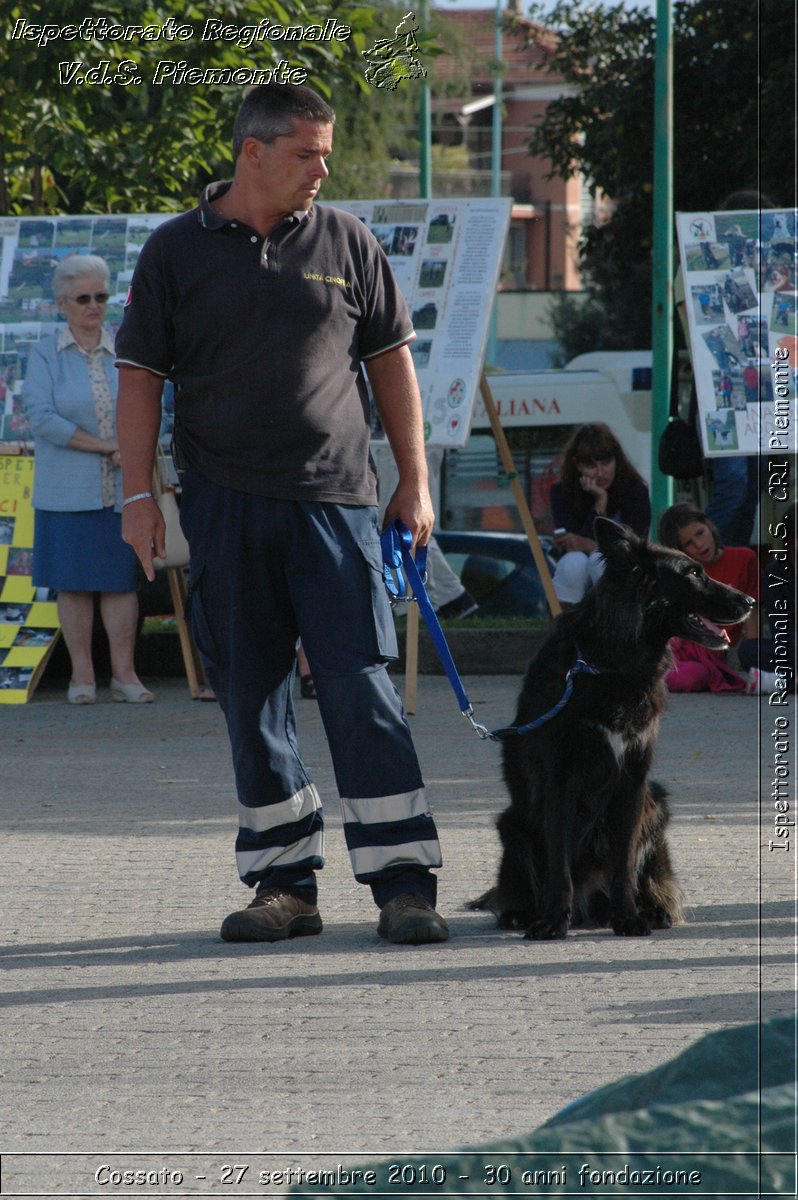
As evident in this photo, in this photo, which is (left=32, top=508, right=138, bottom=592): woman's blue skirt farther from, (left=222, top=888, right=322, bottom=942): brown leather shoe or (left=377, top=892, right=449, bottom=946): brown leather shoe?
(left=377, top=892, right=449, bottom=946): brown leather shoe

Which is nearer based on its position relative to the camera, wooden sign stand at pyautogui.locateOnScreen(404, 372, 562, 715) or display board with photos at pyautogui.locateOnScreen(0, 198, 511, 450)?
wooden sign stand at pyautogui.locateOnScreen(404, 372, 562, 715)

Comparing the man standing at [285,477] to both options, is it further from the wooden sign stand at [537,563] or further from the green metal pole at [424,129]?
the green metal pole at [424,129]

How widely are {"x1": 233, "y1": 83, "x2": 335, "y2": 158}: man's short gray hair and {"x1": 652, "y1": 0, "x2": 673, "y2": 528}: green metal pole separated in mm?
7212

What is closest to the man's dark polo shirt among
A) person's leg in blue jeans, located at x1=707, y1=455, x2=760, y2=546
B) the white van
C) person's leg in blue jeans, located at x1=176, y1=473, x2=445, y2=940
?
person's leg in blue jeans, located at x1=176, y1=473, x2=445, y2=940

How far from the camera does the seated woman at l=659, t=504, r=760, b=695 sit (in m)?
9.09

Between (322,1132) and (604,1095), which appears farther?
(322,1132)

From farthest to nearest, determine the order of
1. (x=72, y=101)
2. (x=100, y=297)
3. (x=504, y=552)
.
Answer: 1. (x=504, y=552)
2. (x=72, y=101)
3. (x=100, y=297)

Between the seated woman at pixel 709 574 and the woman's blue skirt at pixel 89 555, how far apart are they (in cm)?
300

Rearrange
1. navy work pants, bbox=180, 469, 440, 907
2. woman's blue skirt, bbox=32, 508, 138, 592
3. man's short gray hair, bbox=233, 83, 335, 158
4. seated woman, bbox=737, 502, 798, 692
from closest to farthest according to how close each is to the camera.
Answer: man's short gray hair, bbox=233, 83, 335, 158 → navy work pants, bbox=180, 469, 440, 907 → woman's blue skirt, bbox=32, 508, 138, 592 → seated woman, bbox=737, 502, 798, 692

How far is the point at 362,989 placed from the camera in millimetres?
4102

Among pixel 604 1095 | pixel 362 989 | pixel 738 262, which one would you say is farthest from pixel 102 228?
pixel 604 1095

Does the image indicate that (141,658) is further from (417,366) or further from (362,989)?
(362,989)

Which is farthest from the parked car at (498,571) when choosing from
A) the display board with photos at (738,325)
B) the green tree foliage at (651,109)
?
the green tree foliage at (651,109)

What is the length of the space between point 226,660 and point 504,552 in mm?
9331
